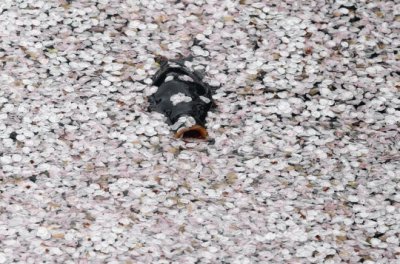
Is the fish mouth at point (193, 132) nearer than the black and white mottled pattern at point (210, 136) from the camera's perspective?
No

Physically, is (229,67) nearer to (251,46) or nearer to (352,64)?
(251,46)

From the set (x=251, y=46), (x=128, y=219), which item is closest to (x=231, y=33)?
(x=251, y=46)

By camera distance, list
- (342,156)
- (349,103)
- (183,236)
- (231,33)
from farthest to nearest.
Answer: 1. (231,33)
2. (349,103)
3. (342,156)
4. (183,236)

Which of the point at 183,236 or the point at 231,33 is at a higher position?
the point at 231,33
